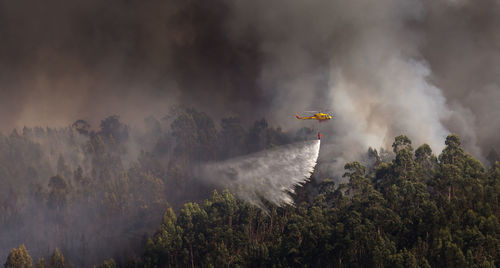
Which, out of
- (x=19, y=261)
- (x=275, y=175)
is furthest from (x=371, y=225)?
(x=19, y=261)

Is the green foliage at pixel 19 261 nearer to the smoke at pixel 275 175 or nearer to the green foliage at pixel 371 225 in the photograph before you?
the green foliage at pixel 371 225

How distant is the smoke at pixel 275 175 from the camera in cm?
14200

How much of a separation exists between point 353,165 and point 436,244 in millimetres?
44590

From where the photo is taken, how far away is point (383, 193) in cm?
14638

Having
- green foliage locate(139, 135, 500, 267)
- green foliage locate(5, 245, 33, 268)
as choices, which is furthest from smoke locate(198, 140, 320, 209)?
green foliage locate(5, 245, 33, 268)

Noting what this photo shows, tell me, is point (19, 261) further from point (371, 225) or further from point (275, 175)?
point (371, 225)

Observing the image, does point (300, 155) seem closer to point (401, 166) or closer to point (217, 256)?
point (401, 166)

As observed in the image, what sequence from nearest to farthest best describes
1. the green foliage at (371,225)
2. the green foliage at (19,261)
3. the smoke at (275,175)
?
the green foliage at (371,225), the smoke at (275,175), the green foliage at (19,261)

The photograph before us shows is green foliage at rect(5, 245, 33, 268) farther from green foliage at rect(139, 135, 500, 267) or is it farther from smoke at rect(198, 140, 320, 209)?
smoke at rect(198, 140, 320, 209)

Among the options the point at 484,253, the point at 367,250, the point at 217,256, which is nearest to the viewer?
the point at 484,253

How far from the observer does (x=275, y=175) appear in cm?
14075

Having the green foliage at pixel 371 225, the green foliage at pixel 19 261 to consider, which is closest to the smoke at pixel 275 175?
the green foliage at pixel 371 225

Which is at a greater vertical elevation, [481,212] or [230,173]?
[230,173]

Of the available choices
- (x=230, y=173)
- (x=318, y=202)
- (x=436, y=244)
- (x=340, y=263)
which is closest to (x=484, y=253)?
(x=436, y=244)
